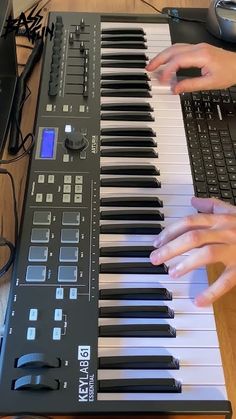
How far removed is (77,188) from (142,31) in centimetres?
48

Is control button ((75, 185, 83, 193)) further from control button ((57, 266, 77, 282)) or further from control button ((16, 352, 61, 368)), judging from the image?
control button ((16, 352, 61, 368))

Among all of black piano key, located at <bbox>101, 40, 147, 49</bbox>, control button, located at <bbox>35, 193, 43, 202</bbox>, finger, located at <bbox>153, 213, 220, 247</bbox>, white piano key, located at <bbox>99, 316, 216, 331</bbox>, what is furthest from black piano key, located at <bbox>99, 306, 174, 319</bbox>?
black piano key, located at <bbox>101, 40, 147, 49</bbox>

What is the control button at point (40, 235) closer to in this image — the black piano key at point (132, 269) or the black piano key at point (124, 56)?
the black piano key at point (132, 269)

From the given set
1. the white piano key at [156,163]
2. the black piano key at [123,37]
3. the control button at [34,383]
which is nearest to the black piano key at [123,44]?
the black piano key at [123,37]

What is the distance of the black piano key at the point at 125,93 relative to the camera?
1092mm

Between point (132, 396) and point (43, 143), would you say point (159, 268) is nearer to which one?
point (132, 396)

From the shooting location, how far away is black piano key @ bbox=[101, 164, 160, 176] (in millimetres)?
945

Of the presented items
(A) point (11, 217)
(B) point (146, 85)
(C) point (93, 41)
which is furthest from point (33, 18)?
(A) point (11, 217)

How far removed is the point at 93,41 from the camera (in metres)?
1.20

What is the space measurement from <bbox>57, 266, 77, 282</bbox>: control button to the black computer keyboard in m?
0.26

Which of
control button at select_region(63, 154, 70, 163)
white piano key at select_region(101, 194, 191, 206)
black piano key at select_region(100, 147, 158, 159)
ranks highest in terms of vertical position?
black piano key at select_region(100, 147, 158, 159)

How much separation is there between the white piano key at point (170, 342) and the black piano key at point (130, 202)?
23 centimetres

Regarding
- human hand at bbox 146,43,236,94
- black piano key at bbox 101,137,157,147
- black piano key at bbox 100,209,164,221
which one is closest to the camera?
black piano key at bbox 100,209,164,221

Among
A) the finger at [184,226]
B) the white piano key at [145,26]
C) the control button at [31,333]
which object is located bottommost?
the control button at [31,333]
